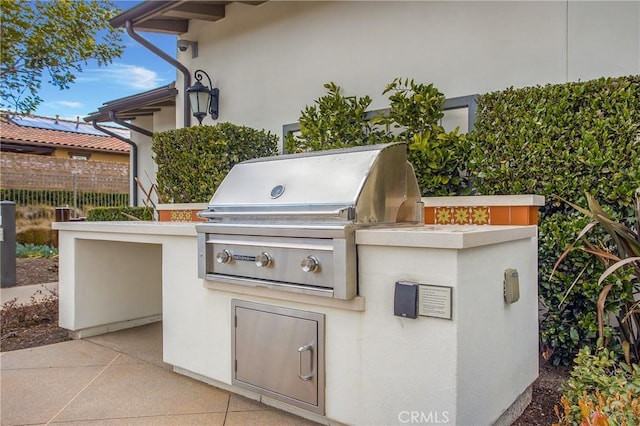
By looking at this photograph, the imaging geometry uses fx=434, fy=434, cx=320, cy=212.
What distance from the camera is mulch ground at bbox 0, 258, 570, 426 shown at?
3.04 metres

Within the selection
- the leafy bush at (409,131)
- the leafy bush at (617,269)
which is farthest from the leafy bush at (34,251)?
the leafy bush at (617,269)

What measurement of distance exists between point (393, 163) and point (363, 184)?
1.45 feet

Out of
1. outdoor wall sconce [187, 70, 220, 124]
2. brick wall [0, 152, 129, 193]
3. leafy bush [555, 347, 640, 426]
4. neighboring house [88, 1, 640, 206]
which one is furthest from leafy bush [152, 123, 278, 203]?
brick wall [0, 152, 129, 193]

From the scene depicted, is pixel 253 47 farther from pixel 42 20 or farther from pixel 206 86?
pixel 42 20

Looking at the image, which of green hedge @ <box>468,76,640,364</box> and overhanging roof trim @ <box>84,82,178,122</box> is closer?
green hedge @ <box>468,76,640,364</box>

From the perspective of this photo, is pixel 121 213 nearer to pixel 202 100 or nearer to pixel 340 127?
pixel 202 100

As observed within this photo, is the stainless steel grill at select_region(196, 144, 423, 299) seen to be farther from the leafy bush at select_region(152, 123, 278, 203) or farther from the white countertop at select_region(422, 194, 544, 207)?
the leafy bush at select_region(152, 123, 278, 203)

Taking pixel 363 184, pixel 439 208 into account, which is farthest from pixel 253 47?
pixel 363 184

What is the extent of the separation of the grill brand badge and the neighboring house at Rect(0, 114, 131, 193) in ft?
38.8

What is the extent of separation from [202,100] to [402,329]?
5392mm

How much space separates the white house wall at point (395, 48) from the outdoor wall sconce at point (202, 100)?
5.3 inches

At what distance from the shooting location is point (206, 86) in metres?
7.06

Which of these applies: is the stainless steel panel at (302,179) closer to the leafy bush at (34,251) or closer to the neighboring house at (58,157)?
the leafy bush at (34,251)

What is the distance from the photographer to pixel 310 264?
273 cm
